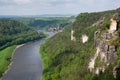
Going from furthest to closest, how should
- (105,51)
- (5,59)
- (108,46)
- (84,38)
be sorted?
(5,59) → (84,38) → (105,51) → (108,46)

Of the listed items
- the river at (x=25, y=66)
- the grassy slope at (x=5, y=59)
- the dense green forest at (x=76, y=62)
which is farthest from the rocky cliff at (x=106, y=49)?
the grassy slope at (x=5, y=59)

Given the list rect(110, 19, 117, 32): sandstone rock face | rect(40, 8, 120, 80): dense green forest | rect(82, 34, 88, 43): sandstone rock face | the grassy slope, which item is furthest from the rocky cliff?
the grassy slope

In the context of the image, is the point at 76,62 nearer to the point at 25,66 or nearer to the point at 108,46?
the point at 108,46

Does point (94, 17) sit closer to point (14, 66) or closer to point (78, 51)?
point (78, 51)

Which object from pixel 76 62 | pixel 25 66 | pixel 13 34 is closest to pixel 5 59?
pixel 25 66

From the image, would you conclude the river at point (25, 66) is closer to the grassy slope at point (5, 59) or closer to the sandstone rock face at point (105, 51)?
the grassy slope at point (5, 59)

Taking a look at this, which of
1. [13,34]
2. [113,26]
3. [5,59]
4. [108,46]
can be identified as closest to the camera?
[108,46]

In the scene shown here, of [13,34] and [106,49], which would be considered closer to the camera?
[106,49]
